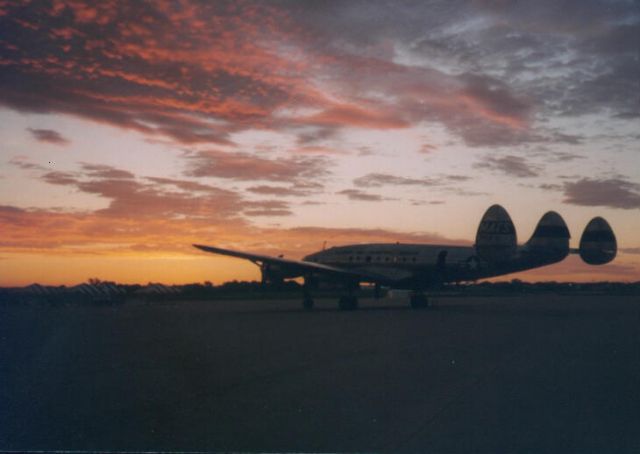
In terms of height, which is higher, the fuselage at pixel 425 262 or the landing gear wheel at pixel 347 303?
the fuselage at pixel 425 262

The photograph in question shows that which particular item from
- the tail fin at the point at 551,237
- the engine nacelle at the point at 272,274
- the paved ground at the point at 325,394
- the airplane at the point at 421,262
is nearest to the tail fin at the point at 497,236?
the airplane at the point at 421,262

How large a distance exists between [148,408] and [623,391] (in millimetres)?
7702

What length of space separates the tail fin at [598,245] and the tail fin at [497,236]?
9.41m

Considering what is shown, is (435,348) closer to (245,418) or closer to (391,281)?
(245,418)

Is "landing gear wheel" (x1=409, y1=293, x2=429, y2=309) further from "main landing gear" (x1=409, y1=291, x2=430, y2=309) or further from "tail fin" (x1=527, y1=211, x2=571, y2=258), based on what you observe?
"tail fin" (x1=527, y1=211, x2=571, y2=258)

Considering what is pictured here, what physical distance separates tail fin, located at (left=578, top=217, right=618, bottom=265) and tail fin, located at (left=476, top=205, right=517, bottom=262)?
9413mm

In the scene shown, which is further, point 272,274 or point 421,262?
point 272,274

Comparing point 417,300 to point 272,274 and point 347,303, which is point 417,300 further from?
point 272,274

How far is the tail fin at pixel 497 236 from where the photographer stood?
3466cm

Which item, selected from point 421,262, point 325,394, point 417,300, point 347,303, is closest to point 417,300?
point 417,300

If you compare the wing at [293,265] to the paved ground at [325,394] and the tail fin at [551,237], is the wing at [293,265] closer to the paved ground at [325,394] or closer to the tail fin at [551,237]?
the tail fin at [551,237]

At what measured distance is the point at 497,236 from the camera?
3466 cm

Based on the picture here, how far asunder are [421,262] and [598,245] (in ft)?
36.7

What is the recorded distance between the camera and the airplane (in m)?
39.6
